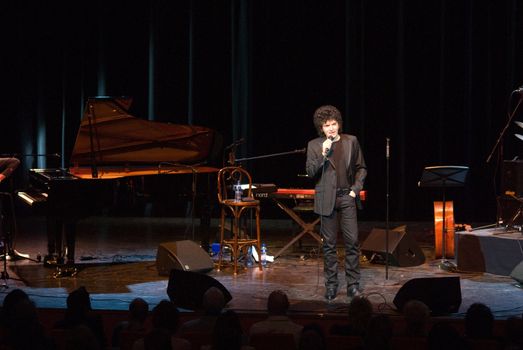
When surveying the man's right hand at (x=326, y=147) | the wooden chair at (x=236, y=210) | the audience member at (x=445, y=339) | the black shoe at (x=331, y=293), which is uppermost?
the man's right hand at (x=326, y=147)

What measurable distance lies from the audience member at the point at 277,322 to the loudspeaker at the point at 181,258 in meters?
3.26

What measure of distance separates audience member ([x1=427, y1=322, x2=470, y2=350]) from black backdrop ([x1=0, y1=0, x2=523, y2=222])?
24.3 ft

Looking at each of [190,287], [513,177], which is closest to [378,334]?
[190,287]

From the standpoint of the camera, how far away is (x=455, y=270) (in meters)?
8.23

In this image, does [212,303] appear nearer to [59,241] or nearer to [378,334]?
[378,334]

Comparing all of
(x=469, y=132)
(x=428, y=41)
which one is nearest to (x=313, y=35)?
(x=428, y=41)

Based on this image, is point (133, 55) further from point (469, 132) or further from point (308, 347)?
point (308, 347)

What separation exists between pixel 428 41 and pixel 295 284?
5.19m

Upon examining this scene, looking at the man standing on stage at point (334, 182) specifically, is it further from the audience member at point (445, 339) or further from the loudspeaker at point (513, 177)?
the audience member at point (445, 339)

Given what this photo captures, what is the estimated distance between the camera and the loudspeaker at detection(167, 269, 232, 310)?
19.5 ft

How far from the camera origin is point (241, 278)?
307 inches

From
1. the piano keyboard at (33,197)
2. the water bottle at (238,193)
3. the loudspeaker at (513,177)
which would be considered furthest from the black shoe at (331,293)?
the piano keyboard at (33,197)

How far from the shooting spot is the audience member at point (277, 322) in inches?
172

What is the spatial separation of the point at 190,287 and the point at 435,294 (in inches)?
70.0
